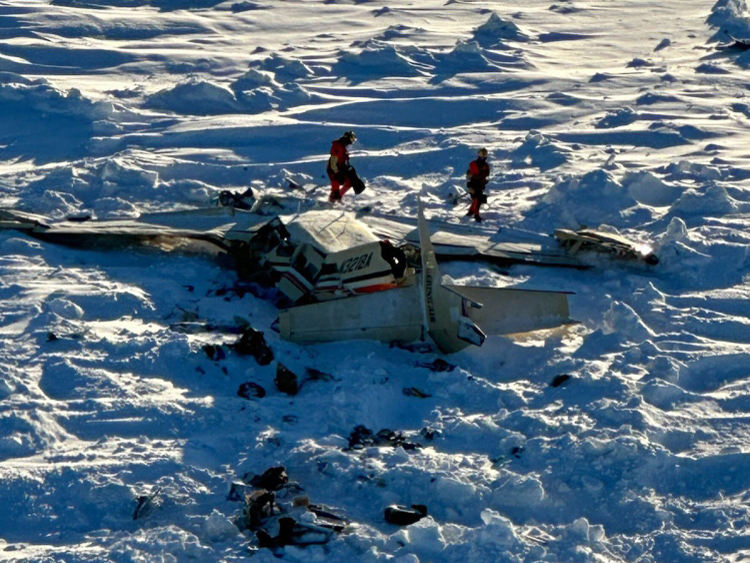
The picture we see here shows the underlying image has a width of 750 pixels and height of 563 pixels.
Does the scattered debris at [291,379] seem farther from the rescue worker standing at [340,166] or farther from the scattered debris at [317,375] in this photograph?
the rescue worker standing at [340,166]

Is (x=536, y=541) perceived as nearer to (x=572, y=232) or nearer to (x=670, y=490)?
(x=670, y=490)

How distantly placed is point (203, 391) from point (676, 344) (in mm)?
5640

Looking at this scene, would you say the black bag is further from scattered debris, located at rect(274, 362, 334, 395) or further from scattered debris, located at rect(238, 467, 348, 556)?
scattered debris, located at rect(238, 467, 348, 556)

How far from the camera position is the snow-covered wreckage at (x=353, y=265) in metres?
12.9

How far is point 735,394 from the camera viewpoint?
12.2m

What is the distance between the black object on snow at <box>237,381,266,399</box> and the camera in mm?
11914

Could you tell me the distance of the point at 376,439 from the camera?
440 inches

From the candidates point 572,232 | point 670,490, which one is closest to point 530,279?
point 572,232

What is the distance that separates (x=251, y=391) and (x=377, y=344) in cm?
170

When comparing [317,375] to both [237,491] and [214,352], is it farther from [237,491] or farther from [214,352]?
[237,491]

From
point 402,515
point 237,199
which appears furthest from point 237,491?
point 237,199

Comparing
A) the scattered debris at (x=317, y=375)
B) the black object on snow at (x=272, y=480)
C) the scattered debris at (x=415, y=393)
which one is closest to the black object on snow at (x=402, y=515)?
the black object on snow at (x=272, y=480)

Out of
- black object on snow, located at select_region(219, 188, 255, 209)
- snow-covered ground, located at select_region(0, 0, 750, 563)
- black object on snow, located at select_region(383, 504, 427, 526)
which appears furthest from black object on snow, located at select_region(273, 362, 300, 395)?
black object on snow, located at select_region(219, 188, 255, 209)

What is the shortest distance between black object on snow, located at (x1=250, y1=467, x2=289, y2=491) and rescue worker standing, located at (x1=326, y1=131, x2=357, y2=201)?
7.72 metres
